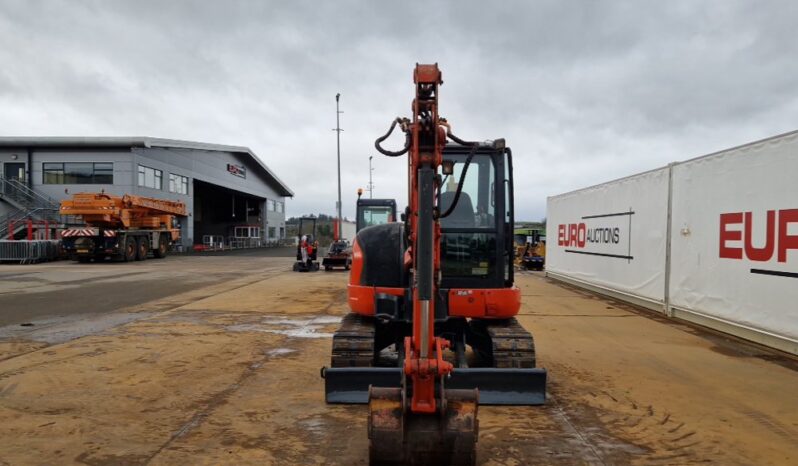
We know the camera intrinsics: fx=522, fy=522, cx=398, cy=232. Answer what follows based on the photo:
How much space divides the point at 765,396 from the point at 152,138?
1413 inches

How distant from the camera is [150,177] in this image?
35.4 meters

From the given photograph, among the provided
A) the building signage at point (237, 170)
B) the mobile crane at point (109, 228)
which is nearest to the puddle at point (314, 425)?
the mobile crane at point (109, 228)

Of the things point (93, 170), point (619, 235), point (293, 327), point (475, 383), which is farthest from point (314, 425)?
point (93, 170)

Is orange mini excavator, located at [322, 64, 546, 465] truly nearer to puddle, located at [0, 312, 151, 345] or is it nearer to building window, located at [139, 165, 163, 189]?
puddle, located at [0, 312, 151, 345]

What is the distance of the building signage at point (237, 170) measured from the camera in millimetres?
47156

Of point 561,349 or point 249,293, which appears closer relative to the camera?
point 561,349

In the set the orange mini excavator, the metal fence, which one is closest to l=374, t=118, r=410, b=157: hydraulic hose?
the orange mini excavator

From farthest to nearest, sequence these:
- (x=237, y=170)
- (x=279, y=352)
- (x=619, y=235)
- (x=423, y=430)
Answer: (x=237, y=170) < (x=619, y=235) < (x=279, y=352) < (x=423, y=430)

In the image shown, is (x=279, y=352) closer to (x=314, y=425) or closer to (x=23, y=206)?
(x=314, y=425)

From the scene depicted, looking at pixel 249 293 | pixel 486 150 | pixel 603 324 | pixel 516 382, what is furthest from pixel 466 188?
pixel 249 293

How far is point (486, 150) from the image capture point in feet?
17.4

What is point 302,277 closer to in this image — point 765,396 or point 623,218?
point 623,218

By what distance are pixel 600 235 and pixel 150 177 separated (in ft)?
102

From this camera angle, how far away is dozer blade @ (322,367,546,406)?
4371 mm
